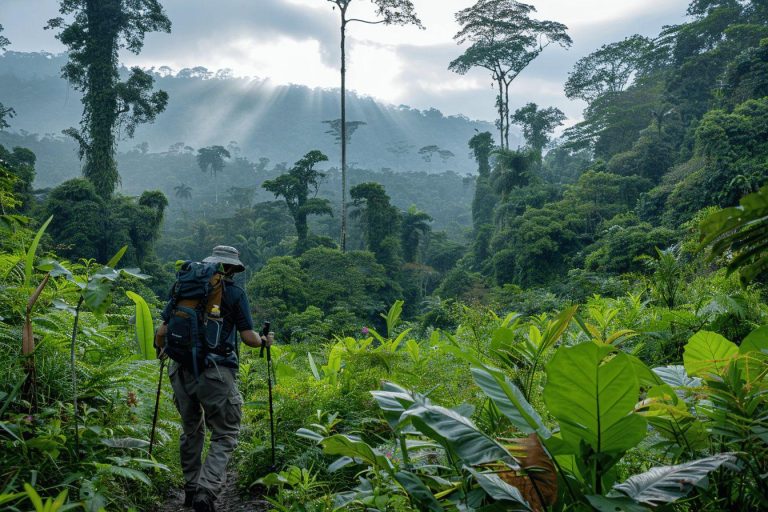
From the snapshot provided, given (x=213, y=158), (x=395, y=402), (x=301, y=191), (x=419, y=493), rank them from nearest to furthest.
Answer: (x=419, y=493) < (x=395, y=402) < (x=301, y=191) < (x=213, y=158)

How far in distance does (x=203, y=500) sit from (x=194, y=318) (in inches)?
35.1

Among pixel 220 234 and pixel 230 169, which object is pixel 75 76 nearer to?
pixel 220 234

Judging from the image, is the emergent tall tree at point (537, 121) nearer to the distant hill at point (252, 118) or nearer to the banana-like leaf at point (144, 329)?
the banana-like leaf at point (144, 329)

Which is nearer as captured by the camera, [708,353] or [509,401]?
[509,401]

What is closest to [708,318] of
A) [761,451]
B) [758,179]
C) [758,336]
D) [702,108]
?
[758,336]

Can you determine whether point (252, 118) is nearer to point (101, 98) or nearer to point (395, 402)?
point (101, 98)

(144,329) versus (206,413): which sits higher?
(144,329)

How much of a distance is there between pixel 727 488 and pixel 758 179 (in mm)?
14009

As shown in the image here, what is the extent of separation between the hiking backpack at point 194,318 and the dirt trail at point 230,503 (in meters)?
0.77

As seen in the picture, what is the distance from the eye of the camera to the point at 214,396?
2664mm

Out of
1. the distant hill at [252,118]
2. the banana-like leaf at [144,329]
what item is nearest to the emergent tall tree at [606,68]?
the banana-like leaf at [144,329]

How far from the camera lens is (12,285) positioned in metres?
3.03

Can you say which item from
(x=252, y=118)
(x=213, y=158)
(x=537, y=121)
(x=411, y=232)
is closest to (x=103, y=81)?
(x=411, y=232)

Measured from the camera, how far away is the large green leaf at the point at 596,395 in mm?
1190
